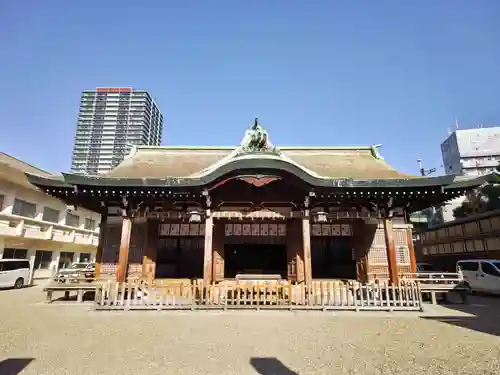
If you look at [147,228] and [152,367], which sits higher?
[147,228]

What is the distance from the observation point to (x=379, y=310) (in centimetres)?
998

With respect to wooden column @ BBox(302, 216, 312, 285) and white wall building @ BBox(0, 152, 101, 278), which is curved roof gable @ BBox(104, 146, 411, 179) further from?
white wall building @ BBox(0, 152, 101, 278)

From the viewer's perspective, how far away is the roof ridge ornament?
452 inches

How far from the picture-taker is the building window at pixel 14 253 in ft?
69.9

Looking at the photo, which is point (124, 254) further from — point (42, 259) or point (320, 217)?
point (42, 259)

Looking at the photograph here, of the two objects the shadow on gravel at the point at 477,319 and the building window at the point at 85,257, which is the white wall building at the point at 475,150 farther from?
the building window at the point at 85,257

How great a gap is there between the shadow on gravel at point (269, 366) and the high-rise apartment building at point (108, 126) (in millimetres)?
109359

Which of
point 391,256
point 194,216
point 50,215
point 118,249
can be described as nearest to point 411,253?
point 391,256

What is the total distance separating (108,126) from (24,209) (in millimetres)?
97659

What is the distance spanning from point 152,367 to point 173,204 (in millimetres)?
8265

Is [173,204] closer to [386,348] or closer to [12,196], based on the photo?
[386,348]

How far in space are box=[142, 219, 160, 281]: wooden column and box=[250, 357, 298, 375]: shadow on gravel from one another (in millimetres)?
9571

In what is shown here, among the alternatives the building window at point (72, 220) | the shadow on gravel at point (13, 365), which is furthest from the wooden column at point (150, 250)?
the building window at point (72, 220)

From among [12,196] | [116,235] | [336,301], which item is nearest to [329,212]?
[336,301]
